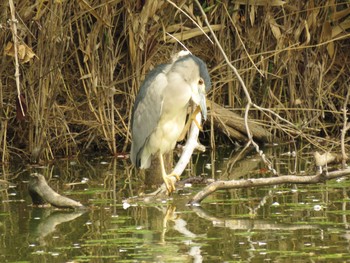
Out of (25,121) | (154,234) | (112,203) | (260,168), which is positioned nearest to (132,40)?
(25,121)

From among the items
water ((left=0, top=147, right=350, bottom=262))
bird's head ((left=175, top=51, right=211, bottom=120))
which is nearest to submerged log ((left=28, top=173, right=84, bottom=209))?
water ((left=0, top=147, right=350, bottom=262))

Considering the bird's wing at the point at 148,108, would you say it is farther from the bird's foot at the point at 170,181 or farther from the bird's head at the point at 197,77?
the bird's foot at the point at 170,181

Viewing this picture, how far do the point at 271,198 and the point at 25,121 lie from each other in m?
3.51

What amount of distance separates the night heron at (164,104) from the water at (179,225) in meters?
0.41

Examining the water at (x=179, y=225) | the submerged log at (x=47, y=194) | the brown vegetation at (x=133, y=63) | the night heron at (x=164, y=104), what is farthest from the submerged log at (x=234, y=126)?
the submerged log at (x=47, y=194)

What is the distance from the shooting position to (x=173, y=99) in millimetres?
8312

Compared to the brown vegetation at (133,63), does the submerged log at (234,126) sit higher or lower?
lower

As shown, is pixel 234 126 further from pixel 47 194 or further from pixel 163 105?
pixel 47 194

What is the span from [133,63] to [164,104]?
8.15ft

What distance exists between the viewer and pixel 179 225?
6738 millimetres

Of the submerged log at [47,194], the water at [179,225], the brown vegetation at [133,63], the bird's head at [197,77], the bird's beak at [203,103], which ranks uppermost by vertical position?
the brown vegetation at [133,63]

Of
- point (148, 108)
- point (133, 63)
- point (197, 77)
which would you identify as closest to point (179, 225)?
point (197, 77)

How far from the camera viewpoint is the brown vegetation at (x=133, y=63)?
32.9ft

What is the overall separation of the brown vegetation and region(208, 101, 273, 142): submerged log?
0.55 feet
